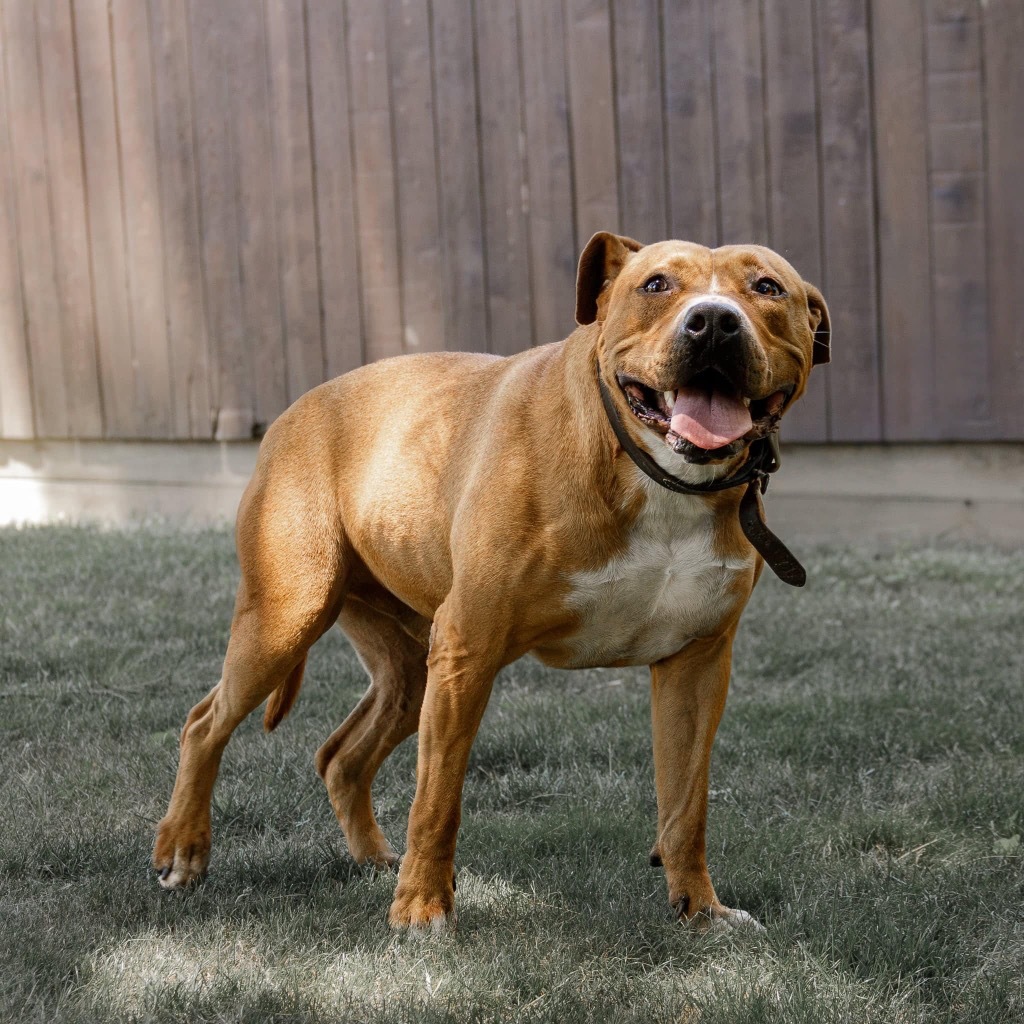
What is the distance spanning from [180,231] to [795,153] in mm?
4059

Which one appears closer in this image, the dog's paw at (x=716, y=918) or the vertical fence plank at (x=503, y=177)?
the dog's paw at (x=716, y=918)

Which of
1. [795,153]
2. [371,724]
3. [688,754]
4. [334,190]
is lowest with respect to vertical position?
[371,724]

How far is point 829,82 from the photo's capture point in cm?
745

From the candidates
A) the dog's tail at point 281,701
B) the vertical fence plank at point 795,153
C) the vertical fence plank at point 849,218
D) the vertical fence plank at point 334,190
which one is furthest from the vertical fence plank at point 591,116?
the dog's tail at point 281,701

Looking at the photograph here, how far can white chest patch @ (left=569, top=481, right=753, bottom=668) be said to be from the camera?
3125mm

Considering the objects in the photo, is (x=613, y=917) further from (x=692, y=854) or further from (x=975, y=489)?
(x=975, y=489)

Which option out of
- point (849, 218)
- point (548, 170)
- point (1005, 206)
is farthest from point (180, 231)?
point (1005, 206)

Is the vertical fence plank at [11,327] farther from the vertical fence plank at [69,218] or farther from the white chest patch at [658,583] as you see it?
the white chest patch at [658,583]

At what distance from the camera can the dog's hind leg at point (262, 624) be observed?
3.67 meters

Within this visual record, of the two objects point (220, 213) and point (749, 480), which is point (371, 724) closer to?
point (749, 480)

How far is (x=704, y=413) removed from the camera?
9.51ft

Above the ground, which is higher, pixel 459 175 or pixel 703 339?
pixel 459 175

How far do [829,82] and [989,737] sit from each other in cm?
410

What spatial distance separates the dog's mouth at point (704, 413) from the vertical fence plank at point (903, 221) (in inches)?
186
